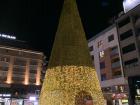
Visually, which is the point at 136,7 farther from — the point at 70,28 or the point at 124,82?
the point at 70,28

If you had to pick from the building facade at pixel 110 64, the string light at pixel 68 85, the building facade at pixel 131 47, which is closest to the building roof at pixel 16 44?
the building facade at pixel 110 64

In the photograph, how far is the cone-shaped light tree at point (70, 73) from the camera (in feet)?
21.5

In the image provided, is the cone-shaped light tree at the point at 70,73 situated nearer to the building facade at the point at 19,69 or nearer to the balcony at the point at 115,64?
the balcony at the point at 115,64

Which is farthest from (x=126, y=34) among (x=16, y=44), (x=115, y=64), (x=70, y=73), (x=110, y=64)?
(x=16, y=44)

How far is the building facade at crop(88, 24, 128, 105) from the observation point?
36.6 metres

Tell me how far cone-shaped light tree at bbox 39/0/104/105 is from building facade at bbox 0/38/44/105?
151 ft

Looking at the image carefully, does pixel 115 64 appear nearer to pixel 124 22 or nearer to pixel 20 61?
pixel 124 22

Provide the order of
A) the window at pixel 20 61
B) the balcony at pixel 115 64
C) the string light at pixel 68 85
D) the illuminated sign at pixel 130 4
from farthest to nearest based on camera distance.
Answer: the window at pixel 20 61 → the balcony at pixel 115 64 → the illuminated sign at pixel 130 4 → the string light at pixel 68 85

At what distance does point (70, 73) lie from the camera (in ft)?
22.2

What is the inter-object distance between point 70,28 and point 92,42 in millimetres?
40647

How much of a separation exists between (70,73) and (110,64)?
34879 mm

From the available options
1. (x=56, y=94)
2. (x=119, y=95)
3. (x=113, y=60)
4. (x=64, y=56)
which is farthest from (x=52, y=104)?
(x=113, y=60)

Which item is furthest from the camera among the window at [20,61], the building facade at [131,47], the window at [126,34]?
the window at [20,61]

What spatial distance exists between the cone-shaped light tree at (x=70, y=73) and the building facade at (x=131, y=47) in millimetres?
27608
